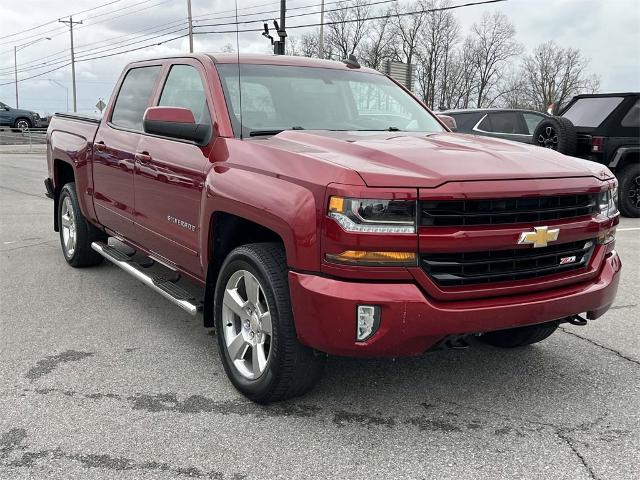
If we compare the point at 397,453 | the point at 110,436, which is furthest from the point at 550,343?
the point at 110,436

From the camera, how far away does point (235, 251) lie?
331cm

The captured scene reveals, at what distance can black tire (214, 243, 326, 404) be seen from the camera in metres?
2.99

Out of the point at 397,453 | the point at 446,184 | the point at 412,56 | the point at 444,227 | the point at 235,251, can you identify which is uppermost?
the point at 412,56

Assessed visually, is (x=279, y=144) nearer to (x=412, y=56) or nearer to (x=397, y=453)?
(x=397, y=453)

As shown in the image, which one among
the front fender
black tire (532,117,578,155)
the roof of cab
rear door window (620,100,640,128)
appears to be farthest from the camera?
rear door window (620,100,640,128)

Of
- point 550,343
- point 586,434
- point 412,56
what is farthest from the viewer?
point 412,56

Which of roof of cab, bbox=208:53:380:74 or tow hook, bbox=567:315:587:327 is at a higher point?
roof of cab, bbox=208:53:380:74

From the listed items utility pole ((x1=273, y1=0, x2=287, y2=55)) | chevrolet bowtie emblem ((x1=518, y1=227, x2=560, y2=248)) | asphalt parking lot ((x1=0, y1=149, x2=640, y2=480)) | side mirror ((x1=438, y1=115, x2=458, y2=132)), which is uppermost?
utility pole ((x1=273, y1=0, x2=287, y2=55))

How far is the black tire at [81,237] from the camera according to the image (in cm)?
594

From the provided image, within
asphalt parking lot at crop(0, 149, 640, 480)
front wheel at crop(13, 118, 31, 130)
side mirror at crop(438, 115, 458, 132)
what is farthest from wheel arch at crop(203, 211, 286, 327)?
front wheel at crop(13, 118, 31, 130)

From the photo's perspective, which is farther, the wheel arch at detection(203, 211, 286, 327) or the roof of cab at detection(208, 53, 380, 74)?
the roof of cab at detection(208, 53, 380, 74)

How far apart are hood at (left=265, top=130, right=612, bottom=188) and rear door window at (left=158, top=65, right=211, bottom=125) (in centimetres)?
64

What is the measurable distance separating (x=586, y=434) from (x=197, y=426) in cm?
185

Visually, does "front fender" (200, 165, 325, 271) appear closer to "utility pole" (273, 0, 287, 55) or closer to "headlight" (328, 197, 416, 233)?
"headlight" (328, 197, 416, 233)
